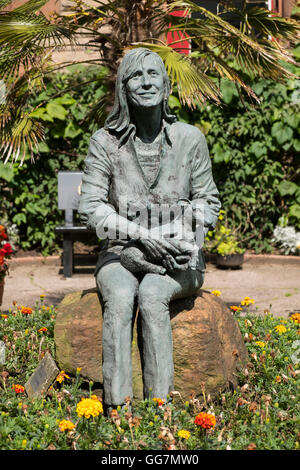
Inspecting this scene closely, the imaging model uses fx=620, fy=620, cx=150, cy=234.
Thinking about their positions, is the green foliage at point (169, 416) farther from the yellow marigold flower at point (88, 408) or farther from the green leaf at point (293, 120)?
the green leaf at point (293, 120)

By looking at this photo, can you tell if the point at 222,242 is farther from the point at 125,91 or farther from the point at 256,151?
the point at 125,91

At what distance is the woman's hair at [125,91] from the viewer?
3.47 m

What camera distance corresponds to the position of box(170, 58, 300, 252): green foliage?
8250 millimetres

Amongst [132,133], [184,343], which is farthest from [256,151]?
[184,343]

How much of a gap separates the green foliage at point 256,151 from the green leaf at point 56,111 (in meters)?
1.44

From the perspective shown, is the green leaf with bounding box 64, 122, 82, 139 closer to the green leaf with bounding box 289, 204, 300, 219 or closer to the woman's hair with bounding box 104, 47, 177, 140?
the green leaf with bounding box 289, 204, 300, 219

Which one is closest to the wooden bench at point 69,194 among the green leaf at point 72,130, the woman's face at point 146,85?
the green leaf at point 72,130

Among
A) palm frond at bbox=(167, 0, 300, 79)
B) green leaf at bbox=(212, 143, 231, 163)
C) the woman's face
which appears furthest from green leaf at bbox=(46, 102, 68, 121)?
the woman's face

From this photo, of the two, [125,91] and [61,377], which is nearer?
[61,377]

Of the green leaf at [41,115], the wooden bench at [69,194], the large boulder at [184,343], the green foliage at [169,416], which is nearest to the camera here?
the green foliage at [169,416]

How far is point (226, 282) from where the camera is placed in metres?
7.39

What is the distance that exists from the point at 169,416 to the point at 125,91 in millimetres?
1804
